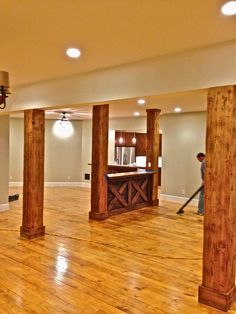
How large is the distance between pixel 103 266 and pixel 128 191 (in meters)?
3.21

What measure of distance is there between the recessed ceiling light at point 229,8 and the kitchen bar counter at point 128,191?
431cm

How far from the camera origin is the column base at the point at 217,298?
2.69 meters

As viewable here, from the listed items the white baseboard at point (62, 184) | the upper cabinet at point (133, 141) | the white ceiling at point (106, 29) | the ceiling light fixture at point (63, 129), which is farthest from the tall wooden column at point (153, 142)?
the ceiling light fixture at point (63, 129)

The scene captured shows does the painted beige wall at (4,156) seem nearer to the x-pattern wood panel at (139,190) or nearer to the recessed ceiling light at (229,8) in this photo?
the x-pattern wood panel at (139,190)

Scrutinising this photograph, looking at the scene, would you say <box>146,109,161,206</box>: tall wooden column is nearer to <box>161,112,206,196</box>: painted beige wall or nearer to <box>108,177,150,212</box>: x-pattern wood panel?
<box>108,177,150,212</box>: x-pattern wood panel

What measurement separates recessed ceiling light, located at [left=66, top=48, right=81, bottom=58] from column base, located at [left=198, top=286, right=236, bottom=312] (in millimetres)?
2701

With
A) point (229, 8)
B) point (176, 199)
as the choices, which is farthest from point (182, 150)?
point (229, 8)

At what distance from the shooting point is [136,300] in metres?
2.85

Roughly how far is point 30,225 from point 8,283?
5.11ft

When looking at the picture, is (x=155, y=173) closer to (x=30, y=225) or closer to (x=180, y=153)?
(x=180, y=153)

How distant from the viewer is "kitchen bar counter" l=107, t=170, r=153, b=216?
6285 millimetres

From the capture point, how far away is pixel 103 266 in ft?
12.0

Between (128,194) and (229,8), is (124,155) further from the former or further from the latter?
(229,8)

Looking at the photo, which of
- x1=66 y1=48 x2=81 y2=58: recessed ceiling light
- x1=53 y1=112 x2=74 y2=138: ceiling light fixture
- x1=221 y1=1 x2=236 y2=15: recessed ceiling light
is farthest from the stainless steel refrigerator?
x1=221 y1=1 x2=236 y2=15: recessed ceiling light
